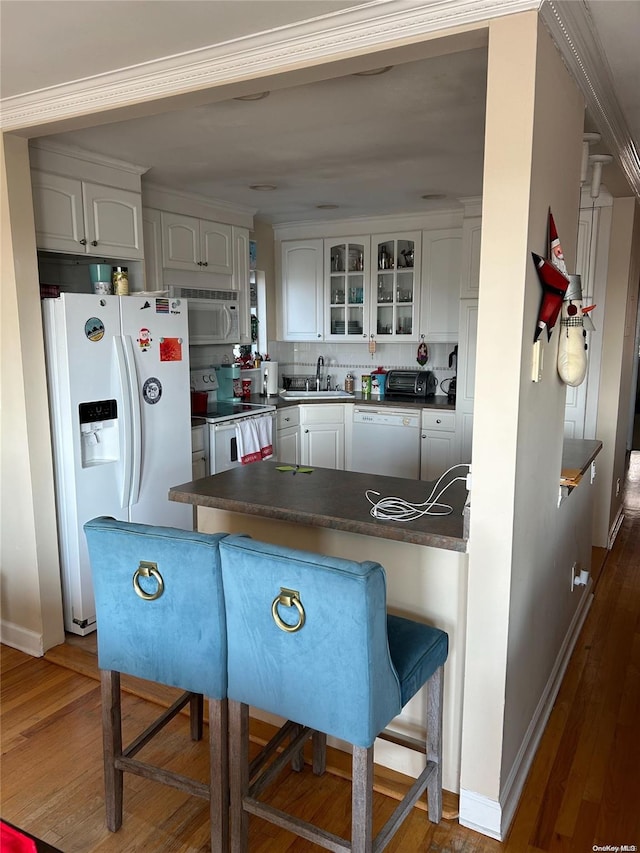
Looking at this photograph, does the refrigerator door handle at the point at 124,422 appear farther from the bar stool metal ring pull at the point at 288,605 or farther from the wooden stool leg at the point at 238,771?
the bar stool metal ring pull at the point at 288,605

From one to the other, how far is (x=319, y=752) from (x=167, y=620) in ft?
2.82

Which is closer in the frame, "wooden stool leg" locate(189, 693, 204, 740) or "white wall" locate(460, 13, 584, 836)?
"white wall" locate(460, 13, 584, 836)

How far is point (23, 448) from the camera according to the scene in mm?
2928

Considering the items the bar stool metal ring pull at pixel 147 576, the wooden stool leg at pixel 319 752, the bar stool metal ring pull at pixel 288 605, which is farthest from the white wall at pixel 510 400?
the bar stool metal ring pull at pixel 147 576

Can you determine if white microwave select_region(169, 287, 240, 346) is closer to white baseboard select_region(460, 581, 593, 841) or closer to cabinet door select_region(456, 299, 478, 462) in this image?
cabinet door select_region(456, 299, 478, 462)

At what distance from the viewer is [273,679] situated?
1.66m

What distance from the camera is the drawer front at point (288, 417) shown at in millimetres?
4859

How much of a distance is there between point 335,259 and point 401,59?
3.55m

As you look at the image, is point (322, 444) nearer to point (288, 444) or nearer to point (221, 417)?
point (288, 444)

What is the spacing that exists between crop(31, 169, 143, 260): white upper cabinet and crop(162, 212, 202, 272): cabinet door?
0.57 metres

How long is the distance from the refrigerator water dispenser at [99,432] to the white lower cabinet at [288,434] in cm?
176

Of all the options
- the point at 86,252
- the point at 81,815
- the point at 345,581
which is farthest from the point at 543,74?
the point at 81,815

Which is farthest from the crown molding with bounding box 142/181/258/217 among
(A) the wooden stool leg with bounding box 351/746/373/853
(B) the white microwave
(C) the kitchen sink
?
(A) the wooden stool leg with bounding box 351/746/373/853

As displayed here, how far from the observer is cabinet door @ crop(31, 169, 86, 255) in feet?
9.87
